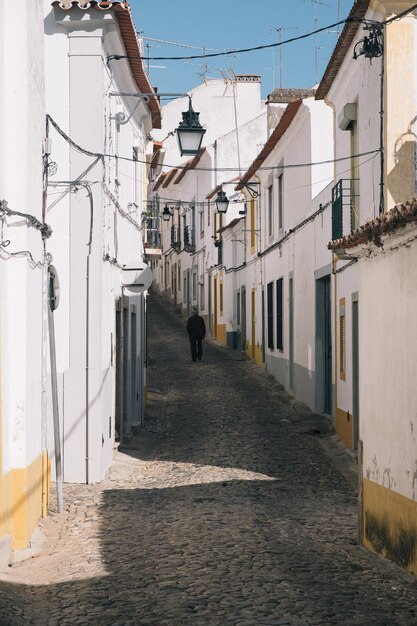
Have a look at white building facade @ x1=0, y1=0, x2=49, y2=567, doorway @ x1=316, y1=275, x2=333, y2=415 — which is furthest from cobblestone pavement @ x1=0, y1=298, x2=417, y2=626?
doorway @ x1=316, y1=275, x2=333, y2=415

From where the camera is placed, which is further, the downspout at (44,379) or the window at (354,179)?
the window at (354,179)

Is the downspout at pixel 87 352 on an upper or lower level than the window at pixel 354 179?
lower

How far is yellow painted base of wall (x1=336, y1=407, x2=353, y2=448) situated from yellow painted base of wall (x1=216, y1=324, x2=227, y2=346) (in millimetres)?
18985

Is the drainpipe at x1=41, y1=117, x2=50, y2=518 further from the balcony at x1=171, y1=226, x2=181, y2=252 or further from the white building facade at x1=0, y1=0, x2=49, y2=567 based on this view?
the balcony at x1=171, y1=226, x2=181, y2=252

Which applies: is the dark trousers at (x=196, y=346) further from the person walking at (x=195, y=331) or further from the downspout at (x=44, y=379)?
the downspout at (x=44, y=379)

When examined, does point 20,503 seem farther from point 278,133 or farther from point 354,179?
point 278,133

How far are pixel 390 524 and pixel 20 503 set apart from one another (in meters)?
3.02

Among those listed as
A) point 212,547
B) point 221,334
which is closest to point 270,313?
point 221,334

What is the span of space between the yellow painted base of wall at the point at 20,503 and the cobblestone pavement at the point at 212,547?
0.25 metres

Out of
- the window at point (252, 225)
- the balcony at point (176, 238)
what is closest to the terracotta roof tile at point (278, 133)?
the window at point (252, 225)

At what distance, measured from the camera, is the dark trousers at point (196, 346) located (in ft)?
93.2

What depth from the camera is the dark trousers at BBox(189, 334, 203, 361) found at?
28420 millimetres

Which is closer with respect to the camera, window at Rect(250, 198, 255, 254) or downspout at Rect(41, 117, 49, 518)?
downspout at Rect(41, 117, 49, 518)

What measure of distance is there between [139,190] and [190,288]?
25175 mm
